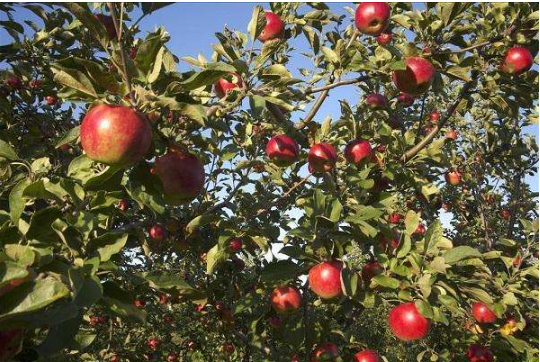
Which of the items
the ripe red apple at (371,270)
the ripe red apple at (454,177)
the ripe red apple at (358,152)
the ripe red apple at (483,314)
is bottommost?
the ripe red apple at (483,314)

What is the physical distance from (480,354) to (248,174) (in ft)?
9.40

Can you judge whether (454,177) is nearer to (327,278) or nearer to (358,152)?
(358,152)

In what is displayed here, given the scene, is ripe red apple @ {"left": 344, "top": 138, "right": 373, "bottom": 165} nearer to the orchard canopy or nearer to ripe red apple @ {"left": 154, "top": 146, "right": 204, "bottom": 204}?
the orchard canopy

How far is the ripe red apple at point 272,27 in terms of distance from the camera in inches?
138

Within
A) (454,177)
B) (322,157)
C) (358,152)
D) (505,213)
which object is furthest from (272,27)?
(505,213)

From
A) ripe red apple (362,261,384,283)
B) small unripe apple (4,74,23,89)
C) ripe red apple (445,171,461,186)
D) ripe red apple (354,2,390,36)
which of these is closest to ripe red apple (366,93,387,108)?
ripe red apple (354,2,390,36)

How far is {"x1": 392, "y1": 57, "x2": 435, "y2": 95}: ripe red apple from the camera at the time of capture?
9.94ft

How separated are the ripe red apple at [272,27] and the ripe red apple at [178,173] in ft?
5.41

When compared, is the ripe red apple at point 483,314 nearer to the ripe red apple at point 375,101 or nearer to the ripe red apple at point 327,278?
the ripe red apple at point 327,278

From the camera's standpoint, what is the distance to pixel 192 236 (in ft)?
13.9

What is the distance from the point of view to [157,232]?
415cm

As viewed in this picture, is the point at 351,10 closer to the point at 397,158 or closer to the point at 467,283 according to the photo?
the point at 397,158

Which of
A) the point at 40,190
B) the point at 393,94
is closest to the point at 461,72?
the point at 393,94

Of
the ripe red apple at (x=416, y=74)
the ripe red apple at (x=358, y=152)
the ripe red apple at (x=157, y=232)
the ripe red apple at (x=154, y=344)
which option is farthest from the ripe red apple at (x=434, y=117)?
the ripe red apple at (x=154, y=344)
